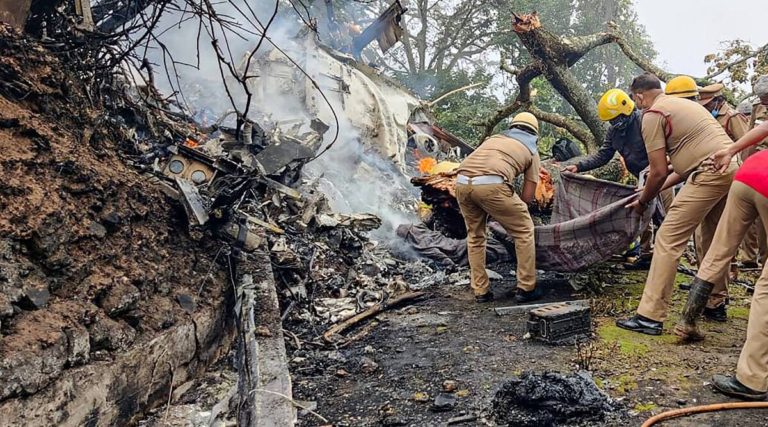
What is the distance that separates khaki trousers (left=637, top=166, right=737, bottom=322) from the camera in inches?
137

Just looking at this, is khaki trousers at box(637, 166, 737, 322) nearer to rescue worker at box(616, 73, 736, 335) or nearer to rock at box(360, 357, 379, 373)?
rescue worker at box(616, 73, 736, 335)

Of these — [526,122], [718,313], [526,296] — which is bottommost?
[718,313]

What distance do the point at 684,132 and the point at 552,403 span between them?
2252mm

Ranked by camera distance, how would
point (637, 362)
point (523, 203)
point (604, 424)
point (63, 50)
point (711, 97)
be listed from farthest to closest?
point (711, 97) → point (523, 203) → point (63, 50) → point (637, 362) → point (604, 424)

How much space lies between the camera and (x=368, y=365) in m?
3.45

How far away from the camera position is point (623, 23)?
2120 cm

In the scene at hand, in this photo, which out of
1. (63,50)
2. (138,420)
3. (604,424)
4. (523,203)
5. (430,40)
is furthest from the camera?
(430,40)

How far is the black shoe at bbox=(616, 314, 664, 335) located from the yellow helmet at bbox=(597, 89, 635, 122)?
201cm

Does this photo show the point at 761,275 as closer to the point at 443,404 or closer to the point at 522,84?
the point at 443,404

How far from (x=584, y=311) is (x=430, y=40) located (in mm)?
19086

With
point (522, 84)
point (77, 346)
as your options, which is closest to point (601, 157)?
point (522, 84)

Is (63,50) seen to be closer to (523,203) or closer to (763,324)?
(523,203)

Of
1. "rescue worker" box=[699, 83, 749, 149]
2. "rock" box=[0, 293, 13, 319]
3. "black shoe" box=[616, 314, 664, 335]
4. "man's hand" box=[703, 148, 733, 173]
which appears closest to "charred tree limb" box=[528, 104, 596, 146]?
"rescue worker" box=[699, 83, 749, 149]

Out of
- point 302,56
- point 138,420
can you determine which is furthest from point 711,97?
point 302,56
